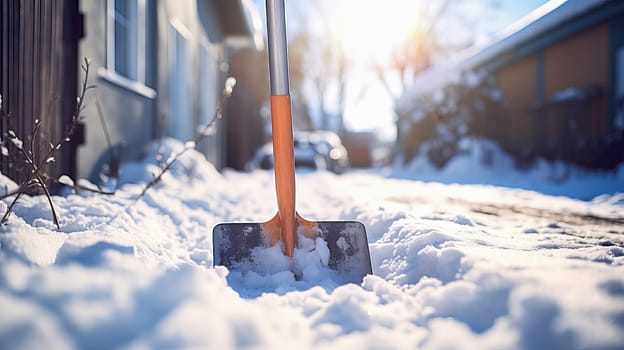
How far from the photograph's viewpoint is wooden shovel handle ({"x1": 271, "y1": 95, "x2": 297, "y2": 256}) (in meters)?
1.76

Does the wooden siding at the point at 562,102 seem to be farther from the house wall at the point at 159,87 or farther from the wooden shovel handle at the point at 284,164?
the wooden shovel handle at the point at 284,164

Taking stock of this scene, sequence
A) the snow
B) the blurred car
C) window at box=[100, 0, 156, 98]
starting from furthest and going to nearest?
the blurred car, the snow, window at box=[100, 0, 156, 98]

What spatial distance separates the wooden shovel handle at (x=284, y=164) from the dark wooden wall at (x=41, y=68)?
1096 millimetres

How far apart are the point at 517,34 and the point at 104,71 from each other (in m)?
8.19

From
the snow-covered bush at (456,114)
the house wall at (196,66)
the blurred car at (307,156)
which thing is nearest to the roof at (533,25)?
the snow-covered bush at (456,114)

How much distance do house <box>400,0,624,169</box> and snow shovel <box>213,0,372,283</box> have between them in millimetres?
5243

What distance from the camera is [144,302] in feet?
3.19

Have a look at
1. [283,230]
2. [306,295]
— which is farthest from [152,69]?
[306,295]

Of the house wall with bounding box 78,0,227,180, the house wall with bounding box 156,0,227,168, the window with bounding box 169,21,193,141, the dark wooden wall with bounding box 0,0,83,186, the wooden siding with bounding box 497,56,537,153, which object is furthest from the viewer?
the wooden siding with bounding box 497,56,537,153

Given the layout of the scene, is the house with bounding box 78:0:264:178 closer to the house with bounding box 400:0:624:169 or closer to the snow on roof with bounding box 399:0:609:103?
the snow on roof with bounding box 399:0:609:103

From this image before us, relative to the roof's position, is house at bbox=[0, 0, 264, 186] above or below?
below

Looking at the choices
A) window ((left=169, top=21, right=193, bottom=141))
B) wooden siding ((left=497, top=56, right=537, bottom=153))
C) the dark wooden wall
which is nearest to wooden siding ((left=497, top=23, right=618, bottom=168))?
wooden siding ((left=497, top=56, right=537, bottom=153))

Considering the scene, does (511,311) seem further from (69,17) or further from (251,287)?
(69,17)

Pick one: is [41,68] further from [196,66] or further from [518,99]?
[518,99]
